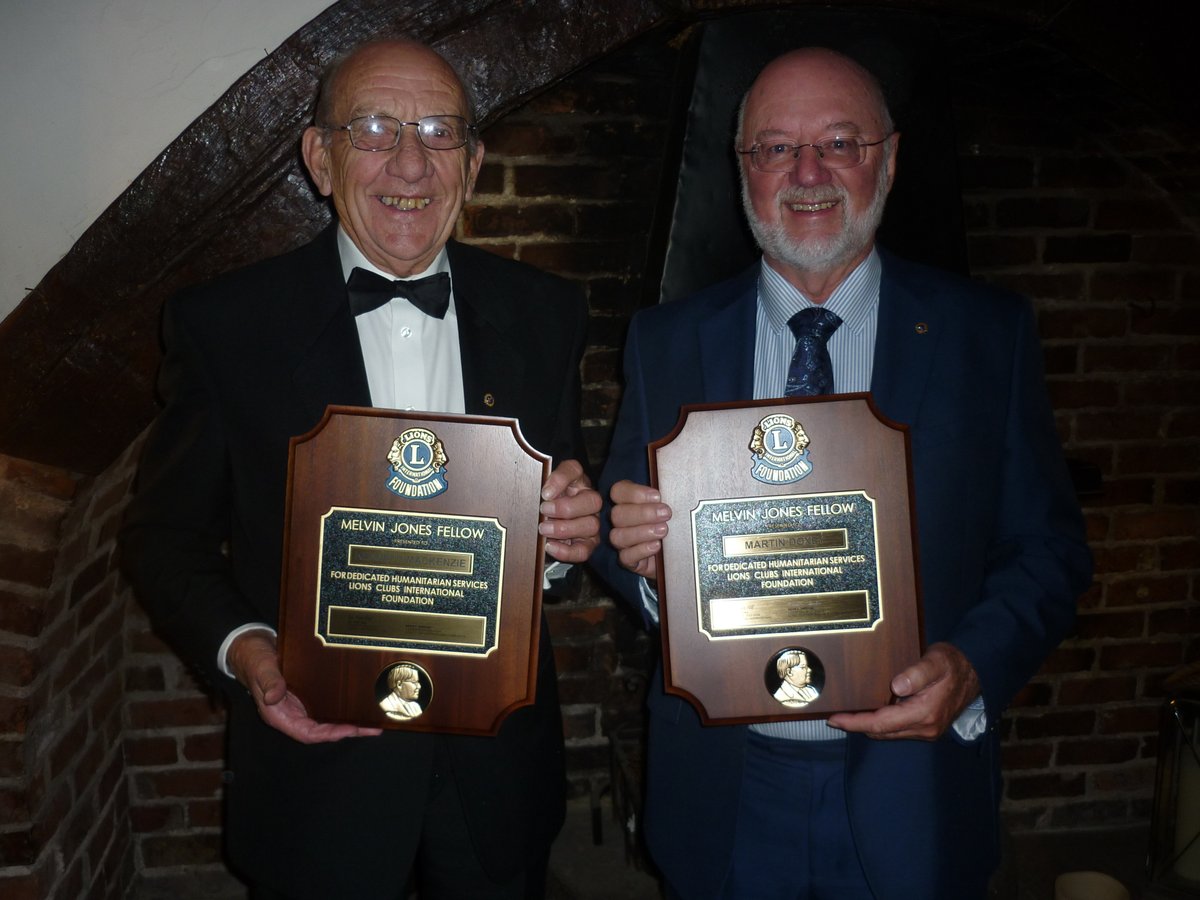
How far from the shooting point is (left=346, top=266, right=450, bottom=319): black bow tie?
1.58 m

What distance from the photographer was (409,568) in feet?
4.64

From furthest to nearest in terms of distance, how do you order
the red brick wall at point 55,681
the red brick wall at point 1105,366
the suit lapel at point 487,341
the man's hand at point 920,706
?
1. the red brick wall at point 1105,366
2. the red brick wall at point 55,681
3. the suit lapel at point 487,341
4. the man's hand at point 920,706

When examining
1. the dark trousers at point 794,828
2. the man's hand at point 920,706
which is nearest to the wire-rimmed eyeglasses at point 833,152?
the man's hand at point 920,706

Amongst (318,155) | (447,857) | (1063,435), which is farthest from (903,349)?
(1063,435)

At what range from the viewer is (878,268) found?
168 cm

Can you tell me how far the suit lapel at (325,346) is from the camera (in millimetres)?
1553

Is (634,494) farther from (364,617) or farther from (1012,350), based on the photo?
(1012,350)

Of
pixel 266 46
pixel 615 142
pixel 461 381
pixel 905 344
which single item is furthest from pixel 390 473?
pixel 615 142

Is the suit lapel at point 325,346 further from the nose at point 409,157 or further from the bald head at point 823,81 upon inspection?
the bald head at point 823,81

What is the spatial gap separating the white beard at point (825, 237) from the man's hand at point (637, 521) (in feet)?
1.58

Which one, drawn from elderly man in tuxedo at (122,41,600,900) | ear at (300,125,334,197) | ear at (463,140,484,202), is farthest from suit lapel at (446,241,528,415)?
ear at (300,125,334,197)

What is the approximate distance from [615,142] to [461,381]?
3.92 ft

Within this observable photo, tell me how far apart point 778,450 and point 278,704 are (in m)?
0.82

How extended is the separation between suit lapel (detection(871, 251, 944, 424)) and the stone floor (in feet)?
5.70
